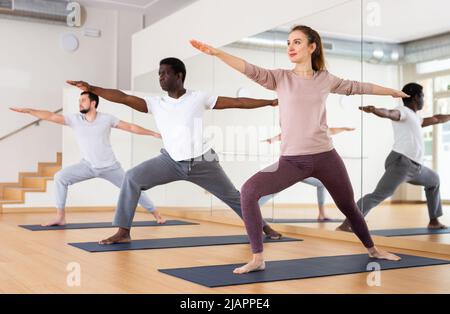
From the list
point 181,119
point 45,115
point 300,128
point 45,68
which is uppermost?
point 45,68

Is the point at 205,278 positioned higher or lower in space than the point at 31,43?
lower

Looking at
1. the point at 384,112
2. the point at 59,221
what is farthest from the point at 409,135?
the point at 59,221

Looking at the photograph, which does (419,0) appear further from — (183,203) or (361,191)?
(183,203)

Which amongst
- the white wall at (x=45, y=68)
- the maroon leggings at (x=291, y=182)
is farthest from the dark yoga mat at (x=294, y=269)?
the white wall at (x=45, y=68)

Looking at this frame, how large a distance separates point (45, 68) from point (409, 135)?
592 centimetres

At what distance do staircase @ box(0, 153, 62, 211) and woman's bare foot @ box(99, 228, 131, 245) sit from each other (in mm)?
3587

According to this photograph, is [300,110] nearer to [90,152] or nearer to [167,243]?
[167,243]

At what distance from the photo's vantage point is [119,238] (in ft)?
12.8

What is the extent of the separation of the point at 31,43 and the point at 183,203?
348 cm

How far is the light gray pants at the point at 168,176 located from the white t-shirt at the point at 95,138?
1.31 metres

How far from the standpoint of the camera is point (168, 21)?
7.09m
